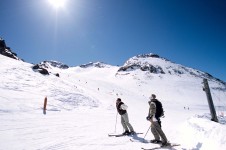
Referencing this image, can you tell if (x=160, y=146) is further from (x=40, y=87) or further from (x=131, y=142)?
(x=40, y=87)

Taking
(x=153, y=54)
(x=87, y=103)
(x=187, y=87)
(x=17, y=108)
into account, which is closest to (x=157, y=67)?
(x=187, y=87)

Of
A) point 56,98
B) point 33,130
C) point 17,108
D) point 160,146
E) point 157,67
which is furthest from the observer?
point 157,67

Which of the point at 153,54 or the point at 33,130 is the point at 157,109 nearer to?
the point at 33,130

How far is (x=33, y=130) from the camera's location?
971 centimetres

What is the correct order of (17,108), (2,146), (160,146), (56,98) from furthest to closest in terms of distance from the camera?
(56,98) → (17,108) → (160,146) → (2,146)

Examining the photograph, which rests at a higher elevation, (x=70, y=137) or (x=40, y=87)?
(x=40, y=87)

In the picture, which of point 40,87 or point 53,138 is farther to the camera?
point 40,87

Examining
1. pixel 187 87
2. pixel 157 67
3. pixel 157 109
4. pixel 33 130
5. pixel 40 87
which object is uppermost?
pixel 157 67

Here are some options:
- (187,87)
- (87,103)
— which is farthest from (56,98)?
(187,87)

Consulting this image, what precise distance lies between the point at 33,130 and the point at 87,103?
13.9 metres

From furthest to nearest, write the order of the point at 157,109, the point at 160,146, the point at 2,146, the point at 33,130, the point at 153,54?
the point at 153,54, the point at 33,130, the point at 157,109, the point at 160,146, the point at 2,146

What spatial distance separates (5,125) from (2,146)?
337cm

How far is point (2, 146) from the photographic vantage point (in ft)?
22.6

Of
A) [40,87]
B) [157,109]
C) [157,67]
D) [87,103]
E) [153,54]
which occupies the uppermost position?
[153,54]
